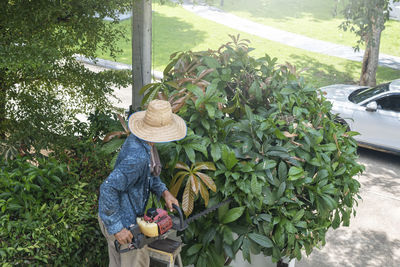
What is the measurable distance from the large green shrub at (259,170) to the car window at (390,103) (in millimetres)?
3260

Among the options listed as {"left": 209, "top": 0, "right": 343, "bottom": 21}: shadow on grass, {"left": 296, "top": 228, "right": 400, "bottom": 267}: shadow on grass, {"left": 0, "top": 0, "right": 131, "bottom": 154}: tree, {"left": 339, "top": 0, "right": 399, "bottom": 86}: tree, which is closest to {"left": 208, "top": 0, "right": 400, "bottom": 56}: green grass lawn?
{"left": 209, "top": 0, "right": 343, "bottom": 21}: shadow on grass

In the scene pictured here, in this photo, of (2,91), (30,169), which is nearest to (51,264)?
(30,169)

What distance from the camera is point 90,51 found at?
5.48 meters

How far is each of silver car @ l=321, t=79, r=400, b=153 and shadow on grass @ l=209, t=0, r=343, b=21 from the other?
12.2 meters

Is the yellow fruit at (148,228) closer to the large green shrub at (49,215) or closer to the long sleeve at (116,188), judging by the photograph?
the long sleeve at (116,188)

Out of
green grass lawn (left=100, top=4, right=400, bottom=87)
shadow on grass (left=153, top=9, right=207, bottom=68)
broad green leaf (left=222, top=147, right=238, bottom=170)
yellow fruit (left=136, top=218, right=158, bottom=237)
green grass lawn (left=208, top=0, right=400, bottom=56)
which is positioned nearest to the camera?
yellow fruit (left=136, top=218, right=158, bottom=237)

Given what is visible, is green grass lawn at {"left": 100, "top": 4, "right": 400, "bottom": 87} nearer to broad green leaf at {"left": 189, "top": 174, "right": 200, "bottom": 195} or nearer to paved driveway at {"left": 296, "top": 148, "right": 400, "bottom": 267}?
paved driveway at {"left": 296, "top": 148, "right": 400, "bottom": 267}

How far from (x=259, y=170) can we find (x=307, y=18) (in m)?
17.2

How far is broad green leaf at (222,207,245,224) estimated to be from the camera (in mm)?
4000

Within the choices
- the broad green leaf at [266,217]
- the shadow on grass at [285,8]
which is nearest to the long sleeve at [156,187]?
the broad green leaf at [266,217]

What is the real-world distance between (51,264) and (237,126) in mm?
2250

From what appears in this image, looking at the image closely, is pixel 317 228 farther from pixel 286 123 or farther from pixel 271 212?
pixel 286 123

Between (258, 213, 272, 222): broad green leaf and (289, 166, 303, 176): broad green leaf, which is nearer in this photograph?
(258, 213, 272, 222): broad green leaf

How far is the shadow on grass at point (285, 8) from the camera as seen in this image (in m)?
20.2
